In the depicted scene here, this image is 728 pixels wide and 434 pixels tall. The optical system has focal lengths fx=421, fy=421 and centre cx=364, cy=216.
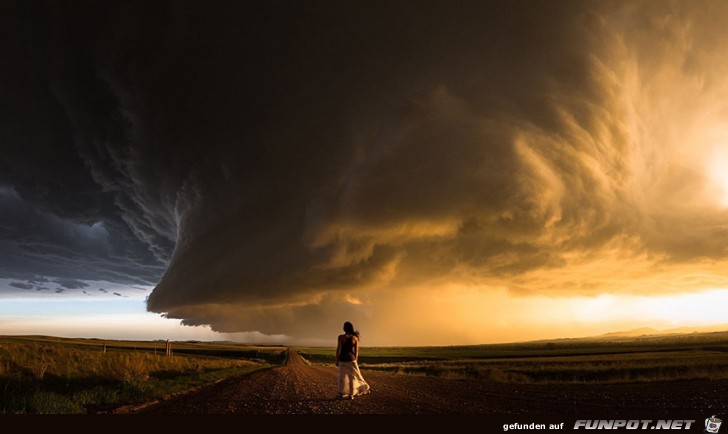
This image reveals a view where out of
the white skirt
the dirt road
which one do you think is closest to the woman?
the white skirt

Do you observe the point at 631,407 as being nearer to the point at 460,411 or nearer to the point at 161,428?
the point at 460,411

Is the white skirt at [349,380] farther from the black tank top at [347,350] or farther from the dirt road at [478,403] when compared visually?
the dirt road at [478,403]

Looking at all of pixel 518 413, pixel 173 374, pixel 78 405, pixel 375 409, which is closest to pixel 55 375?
pixel 78 405

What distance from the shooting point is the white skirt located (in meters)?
15.4

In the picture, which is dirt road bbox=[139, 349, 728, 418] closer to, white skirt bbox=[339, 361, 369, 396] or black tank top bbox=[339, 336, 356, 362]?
white skirt bbox=[339, 361, 369, 396]

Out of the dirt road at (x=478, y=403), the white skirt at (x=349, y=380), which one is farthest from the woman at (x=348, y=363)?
the dirt road at (x=478, y=403)

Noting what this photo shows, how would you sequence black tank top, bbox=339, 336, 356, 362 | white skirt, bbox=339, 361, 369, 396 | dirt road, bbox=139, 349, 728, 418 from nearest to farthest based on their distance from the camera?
dirt road, bbox=139, 349, 728, 418
white skirt, bbox=339, 361, 369, 396
black tank top, bbox=339, 336, 356, 362

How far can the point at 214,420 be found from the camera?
32.5 feet

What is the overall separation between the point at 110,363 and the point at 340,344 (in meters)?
13.8

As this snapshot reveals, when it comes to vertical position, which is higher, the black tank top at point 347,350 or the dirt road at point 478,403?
the black tank top at point 347,350

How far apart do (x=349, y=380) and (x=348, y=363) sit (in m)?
0.60

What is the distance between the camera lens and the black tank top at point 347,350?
15.6 metres

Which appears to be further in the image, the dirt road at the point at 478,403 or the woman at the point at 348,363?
the woman at the point at 348,363

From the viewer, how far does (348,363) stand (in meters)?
15.6
